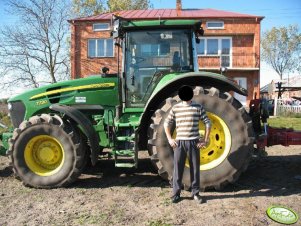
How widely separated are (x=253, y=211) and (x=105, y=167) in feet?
11.7

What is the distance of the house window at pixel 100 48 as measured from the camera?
92.5 ft

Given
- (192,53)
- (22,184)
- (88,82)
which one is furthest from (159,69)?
(22,184)

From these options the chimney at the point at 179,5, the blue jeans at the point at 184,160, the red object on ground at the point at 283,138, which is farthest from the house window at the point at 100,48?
the blue jeans at the point at 184,160

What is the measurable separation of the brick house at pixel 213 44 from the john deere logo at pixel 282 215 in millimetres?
22610

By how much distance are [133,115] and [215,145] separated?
1.55 meters

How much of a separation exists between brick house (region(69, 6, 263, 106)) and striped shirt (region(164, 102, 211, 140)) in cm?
2203

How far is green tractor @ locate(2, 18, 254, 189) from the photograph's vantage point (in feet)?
19.0

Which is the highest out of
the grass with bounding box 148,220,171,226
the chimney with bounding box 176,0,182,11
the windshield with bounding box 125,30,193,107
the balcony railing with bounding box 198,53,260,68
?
the chimney with bounding box 176,0,182,11

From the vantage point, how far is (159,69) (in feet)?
21.6

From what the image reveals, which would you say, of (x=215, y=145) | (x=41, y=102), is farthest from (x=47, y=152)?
(x=215, y=145)

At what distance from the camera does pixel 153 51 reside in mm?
6590

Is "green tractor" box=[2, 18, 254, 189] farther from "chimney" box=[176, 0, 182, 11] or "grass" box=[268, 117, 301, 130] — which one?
"chimney" box=[176, 0, 182, 11]

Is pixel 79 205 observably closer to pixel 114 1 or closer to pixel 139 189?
pixel 139 189

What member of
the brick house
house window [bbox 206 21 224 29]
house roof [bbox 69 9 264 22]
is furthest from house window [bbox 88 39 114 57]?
house window [bbox 206 21 224 29]
